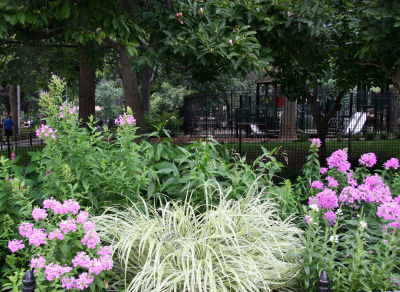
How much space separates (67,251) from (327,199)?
1890mm

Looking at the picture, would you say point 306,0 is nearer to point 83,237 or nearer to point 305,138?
point 83,237

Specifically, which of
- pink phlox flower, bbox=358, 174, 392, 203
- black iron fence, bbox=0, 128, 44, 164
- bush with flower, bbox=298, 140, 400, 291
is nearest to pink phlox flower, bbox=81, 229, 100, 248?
bush with flower, bbox=298, 140, 400, 291

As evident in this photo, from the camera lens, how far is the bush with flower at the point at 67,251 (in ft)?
6.66

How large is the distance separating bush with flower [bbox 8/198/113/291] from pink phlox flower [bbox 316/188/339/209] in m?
1.63

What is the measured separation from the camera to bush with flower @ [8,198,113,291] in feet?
6.66

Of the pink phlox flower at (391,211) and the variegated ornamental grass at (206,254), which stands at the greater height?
the pink phlox flower at (391,211)

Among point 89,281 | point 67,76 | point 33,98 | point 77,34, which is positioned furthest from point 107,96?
point 89,281

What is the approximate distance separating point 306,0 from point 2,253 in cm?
474

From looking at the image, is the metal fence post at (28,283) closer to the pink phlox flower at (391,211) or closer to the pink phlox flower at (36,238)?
the pink phlox flower at (36,238)

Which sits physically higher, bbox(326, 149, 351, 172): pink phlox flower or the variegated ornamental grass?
bbox(326, 149, 351, 172): pink phlox flower

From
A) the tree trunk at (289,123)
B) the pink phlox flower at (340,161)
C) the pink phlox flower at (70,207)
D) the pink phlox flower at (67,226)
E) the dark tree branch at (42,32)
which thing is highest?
the dark tree branch at (42,32)

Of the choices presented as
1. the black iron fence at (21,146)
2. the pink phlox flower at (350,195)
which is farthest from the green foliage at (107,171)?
the black iron fence at (21,146)

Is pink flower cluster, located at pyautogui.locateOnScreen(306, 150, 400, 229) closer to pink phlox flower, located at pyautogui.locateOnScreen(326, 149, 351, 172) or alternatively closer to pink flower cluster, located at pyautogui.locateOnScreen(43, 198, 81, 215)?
pink phlox flower, located at pyautogui.locateOnScreen(326, 149, 351, 172)

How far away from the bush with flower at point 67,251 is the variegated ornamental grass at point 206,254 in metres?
0.30
